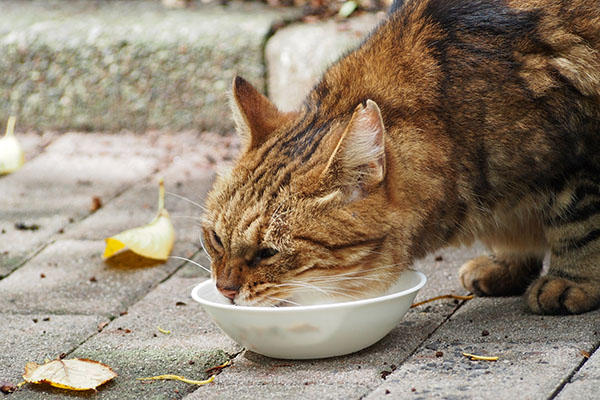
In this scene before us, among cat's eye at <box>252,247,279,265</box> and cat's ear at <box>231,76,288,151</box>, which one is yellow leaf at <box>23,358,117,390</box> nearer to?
cat's eye at <box>252,247,279,265</box>

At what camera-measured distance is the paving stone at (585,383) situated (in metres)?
2.27

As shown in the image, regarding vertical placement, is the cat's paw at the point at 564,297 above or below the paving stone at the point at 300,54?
below

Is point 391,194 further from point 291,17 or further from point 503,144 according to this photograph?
point 291,17

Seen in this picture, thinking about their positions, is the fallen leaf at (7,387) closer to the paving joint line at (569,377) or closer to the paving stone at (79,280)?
the paving stone at (79,280)

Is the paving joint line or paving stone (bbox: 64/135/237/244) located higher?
the paving joint line

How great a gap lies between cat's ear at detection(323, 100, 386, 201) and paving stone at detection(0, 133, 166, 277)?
185 cm

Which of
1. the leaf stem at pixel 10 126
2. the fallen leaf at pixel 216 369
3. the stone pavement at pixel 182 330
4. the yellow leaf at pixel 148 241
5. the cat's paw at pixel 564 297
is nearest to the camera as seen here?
the stone pavement at pixel 182 330

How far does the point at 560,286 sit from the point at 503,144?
0.56 meters

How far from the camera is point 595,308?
3041 millimetres

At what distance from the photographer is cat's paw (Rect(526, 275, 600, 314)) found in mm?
3002

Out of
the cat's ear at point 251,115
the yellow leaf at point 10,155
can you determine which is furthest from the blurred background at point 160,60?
the cat's ear at point 251,115

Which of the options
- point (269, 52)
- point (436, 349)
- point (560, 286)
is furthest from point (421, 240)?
point (269, 52)

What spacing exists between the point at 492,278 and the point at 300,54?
2.37 m

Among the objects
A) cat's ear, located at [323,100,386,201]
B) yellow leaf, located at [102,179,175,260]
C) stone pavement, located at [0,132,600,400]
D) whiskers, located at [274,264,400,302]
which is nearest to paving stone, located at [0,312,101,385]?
stone pavement, located at [0,132,600,400]
